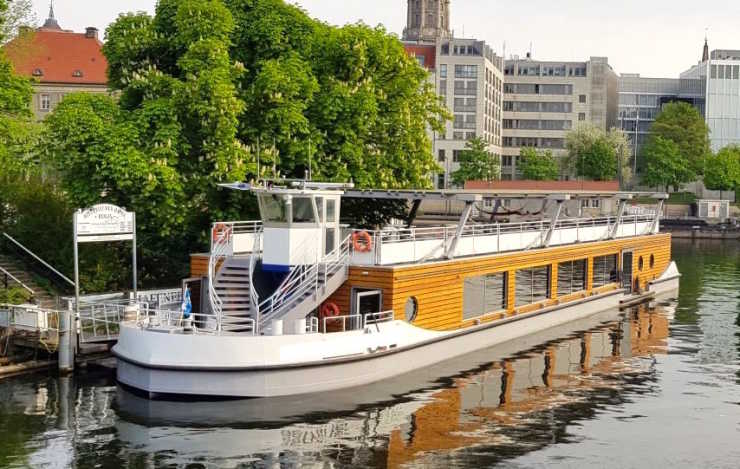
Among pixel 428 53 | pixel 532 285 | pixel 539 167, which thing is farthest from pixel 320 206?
pixel 428 53

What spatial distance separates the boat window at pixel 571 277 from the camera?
39562mm

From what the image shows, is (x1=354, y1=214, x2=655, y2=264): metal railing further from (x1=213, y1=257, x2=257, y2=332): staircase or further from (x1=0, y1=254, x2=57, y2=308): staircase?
(x1=0, y1=254, x2=57, y2=308): staircase

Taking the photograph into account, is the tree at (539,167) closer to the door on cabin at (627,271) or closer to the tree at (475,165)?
the tree at (475,165)

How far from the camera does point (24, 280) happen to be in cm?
3734

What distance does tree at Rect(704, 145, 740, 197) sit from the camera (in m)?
124

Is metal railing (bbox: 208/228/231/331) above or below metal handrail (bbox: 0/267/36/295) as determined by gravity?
above

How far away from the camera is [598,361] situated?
32656 mm

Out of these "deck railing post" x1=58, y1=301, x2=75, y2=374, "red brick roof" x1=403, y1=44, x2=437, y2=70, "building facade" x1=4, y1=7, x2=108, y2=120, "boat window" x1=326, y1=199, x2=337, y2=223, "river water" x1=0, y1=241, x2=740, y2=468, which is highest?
"red brick roof" x1=403, y1=44, x2=437, y2=70

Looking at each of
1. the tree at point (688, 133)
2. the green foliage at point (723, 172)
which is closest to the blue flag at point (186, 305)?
the green foliage at point (723, 172)

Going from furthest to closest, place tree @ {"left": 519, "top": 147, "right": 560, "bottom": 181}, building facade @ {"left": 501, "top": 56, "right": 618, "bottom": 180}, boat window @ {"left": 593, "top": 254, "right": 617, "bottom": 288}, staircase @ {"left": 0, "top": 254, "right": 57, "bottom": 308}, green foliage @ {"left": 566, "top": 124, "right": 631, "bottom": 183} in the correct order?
building facade @ {"left": 501, "top": 56, "right": 618, "bottom": 180} → green foliage @ {"left": 566, "top": 124, "right": 631, "bottom": 183} → tree @ {"left": 519, "top": 147, "right": 560, "bottom": 181} → boat window @ {"left": 593, "top": 254, "right": 617, "bottom": 288} → staircase @ {"left": 0, "top": 254, "right": 57, "bottom": 308}

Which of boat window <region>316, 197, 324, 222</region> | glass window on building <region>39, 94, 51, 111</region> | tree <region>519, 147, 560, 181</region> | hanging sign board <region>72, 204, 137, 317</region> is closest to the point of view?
boat window <region>316, 197, 324, 222</region>

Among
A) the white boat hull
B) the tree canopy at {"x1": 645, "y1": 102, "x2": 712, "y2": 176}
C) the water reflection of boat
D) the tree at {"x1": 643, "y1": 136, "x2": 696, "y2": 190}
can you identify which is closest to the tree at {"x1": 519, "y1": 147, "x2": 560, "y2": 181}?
the tree at {"x1": 643, "y1": 136, "x2": 696, "y2": 190}

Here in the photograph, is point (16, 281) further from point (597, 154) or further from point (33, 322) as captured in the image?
point (597, 154)

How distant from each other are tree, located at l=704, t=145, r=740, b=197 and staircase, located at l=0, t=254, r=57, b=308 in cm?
10706
